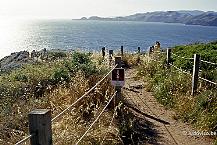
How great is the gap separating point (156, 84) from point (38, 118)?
881 cm

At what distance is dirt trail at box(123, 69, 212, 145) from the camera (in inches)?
309

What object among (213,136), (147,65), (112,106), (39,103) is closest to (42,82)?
(39,103)

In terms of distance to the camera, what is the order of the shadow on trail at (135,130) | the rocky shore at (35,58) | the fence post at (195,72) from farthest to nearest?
the rocky shore at (35,58) < the fence post at (195,72) < the shadow on trail at (135,130)

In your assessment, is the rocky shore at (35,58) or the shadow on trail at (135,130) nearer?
the shadow on trail at (135,130)

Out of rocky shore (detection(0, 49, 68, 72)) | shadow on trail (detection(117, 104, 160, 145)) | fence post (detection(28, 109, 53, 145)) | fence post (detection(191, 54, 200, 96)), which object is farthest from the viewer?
rocky shore (detection(0, 49, 68, 72))

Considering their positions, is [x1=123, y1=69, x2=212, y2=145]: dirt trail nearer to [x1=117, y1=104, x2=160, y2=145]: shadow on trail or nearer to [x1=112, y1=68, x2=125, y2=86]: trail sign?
[x1=117, y1=104, x2=160, y2=145]: shadow on trail

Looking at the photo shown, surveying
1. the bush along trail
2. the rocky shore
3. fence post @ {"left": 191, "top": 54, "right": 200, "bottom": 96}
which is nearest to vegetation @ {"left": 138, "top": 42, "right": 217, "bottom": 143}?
the bush along trail

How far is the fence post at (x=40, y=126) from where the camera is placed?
146 inches

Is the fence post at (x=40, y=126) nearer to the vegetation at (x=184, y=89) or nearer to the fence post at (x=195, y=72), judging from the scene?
the vegetation at (x=184, y=89)

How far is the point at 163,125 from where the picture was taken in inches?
350

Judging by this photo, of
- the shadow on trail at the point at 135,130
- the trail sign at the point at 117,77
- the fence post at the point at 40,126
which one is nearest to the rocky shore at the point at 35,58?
the trail sign at the point at 117,77

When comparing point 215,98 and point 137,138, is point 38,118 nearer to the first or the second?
point 137,138

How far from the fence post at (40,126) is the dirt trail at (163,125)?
4.22m

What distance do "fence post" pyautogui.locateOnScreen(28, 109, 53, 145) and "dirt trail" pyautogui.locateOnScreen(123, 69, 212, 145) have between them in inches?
166
